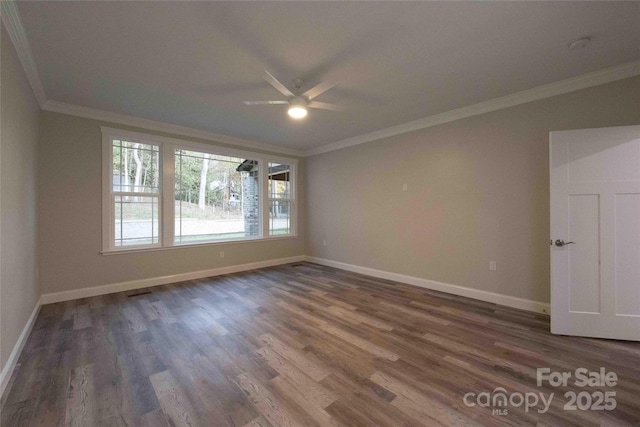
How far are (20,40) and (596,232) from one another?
211 inches

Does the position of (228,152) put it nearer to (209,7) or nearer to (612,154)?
(209,7)

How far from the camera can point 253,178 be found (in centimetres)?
546

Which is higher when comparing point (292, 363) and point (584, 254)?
point (584, 254)

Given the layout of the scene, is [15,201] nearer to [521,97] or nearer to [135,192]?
[135,192]

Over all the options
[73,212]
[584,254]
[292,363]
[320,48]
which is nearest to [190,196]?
[73,212]

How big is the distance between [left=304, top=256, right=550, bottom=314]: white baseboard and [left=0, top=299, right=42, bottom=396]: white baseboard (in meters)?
4.33

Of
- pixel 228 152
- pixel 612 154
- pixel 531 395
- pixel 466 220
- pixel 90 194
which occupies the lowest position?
pixel 531 395

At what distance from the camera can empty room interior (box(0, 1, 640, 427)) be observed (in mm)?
1755

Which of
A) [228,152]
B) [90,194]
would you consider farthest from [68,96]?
[228,152]

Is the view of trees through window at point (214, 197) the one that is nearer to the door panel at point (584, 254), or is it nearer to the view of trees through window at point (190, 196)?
the view of trees through window at point (190, 196)

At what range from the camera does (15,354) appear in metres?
2.04

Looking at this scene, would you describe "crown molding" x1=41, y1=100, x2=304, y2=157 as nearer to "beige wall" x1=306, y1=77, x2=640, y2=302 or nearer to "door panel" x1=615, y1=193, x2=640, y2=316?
"beige wall" x1=306, y1=77, x2=640, y2=302

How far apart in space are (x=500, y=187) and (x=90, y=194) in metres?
5.60

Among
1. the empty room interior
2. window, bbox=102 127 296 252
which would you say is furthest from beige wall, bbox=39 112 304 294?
window, bbox=102 127 296 252
